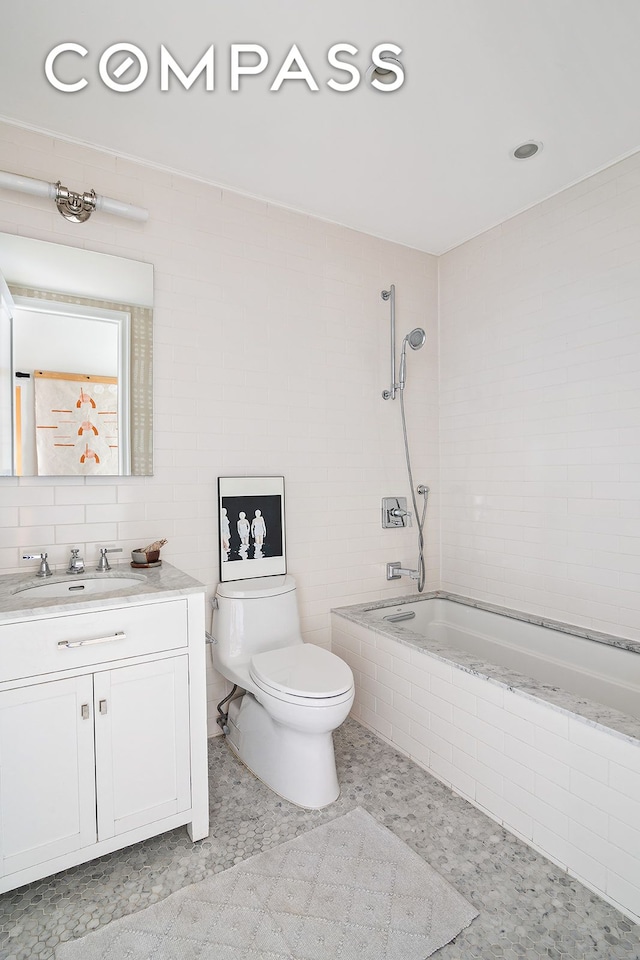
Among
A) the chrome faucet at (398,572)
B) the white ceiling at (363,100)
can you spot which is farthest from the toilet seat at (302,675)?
the white ceiling at (363,100)

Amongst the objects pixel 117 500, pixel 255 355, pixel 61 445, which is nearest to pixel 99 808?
pixel 117 500

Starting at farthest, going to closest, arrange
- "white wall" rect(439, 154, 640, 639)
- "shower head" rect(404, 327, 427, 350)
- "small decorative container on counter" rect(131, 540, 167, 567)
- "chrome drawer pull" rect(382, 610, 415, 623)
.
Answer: "chrome drawer pull" rect(382, 610, 415, 623)
"shower head" rect(404, 327, 427, 350)
"white wall" rect(439, 154, 640, 639)
"small decorative container on counter" rect(131, 540, 167, 567)

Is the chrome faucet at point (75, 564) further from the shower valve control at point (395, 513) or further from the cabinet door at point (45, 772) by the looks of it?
the shower valve control at point (395, 513)

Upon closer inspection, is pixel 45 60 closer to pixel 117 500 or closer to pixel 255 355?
pixel 255 355

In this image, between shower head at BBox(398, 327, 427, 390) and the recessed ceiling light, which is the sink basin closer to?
shower head at BBox(398, 327, 427, 390)

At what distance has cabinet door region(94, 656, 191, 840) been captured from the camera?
5.27ft

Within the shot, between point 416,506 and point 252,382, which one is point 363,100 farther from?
point 416,506

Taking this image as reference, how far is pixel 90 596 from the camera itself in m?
1.63

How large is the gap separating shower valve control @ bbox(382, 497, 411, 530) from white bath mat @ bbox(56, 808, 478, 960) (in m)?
1.64

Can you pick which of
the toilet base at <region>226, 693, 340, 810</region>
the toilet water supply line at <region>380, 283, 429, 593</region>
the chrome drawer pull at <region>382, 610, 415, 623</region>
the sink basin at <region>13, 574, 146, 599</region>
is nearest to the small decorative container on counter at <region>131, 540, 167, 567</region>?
the sink basin at <region>13, 574, 146, 599</region>

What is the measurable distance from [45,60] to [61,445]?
1.31 metres

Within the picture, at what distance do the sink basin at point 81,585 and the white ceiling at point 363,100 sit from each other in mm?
1605

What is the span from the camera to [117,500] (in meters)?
2.22

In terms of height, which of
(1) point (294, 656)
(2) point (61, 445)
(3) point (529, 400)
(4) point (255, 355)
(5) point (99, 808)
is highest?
(4) point (255, 355)
